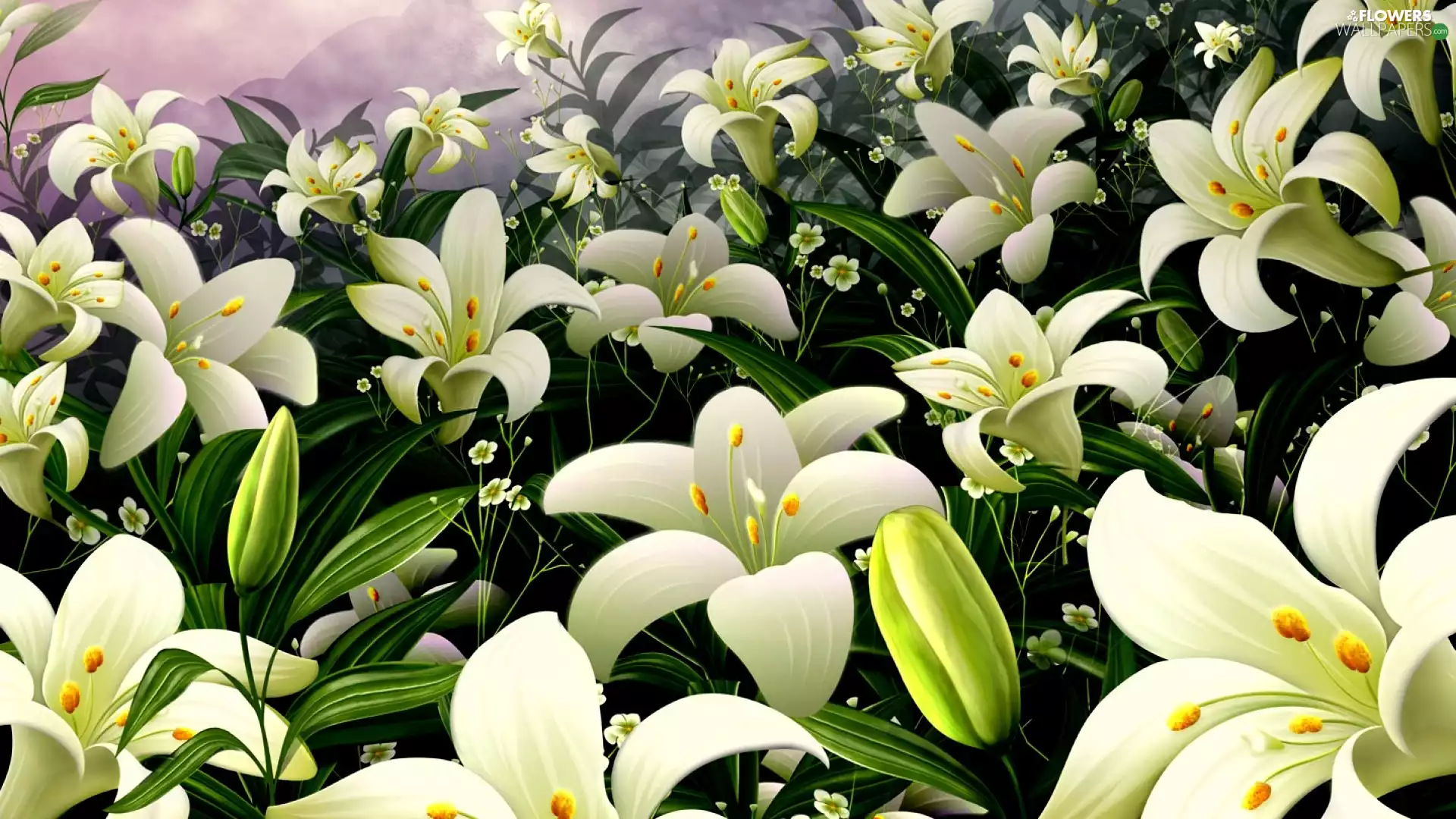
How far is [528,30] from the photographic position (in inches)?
24.4

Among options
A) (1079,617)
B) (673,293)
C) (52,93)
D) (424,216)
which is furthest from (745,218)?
(52,93)

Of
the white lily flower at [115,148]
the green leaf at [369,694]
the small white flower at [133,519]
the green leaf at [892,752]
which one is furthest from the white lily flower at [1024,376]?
the white lily flower at [115,148]

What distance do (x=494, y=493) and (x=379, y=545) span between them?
0.16 feet

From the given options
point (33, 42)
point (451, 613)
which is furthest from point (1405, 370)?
point (33, 42)

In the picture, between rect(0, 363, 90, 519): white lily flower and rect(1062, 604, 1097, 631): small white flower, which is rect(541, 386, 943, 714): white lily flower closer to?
rect(1062, 604, 1097, 631): small white flower

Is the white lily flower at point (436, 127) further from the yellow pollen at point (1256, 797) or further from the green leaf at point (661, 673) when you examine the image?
the yellow pollen at point (1256, 797)

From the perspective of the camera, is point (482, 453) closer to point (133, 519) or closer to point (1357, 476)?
point (133, 519)

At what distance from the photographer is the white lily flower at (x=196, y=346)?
1.42 ft

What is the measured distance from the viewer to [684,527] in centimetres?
38

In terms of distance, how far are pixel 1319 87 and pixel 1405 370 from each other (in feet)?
0.46

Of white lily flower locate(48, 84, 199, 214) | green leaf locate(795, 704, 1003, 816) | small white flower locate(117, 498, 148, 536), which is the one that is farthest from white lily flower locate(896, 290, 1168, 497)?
white lily flower locate(48, 84, 199, 214)

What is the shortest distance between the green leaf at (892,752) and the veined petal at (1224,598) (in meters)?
0.07

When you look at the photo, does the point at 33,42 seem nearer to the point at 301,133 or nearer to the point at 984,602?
the point at 301,133

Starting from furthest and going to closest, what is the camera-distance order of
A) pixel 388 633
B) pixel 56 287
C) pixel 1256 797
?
1. pixel 56 287
2. pixel 388 633
3. pixel 1256 797
